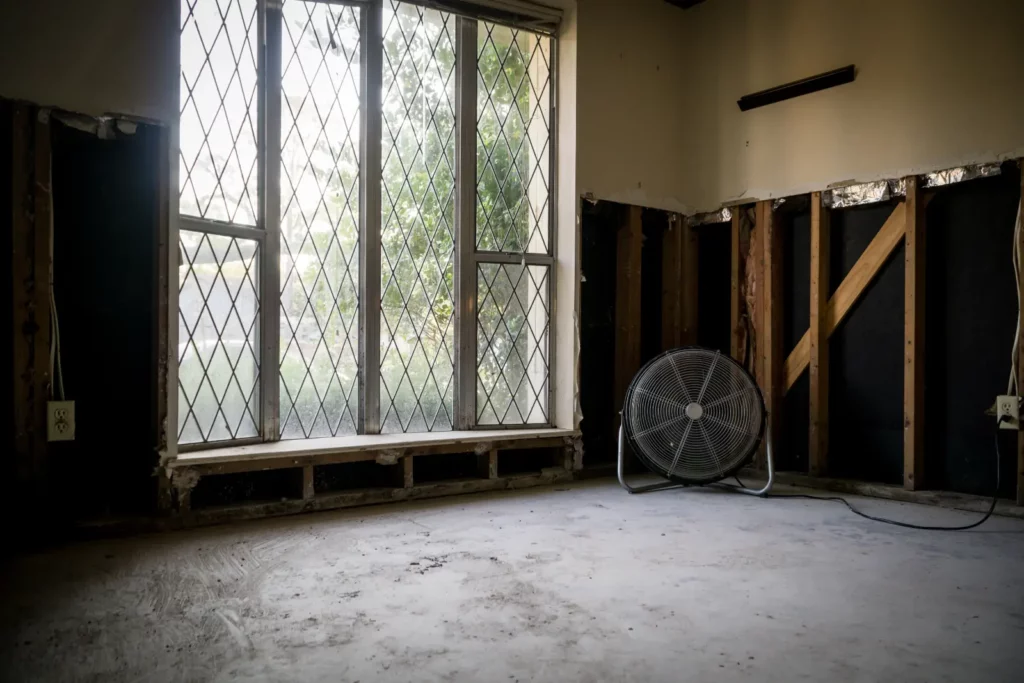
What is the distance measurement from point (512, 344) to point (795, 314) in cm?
187

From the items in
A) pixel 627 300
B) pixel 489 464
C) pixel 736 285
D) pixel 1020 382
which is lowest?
pixel 489 464

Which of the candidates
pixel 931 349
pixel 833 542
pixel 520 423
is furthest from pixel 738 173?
pixel 833 542

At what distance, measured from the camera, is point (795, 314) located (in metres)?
4.62

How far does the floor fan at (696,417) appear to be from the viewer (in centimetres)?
386

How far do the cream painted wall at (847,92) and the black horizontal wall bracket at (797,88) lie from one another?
46 millimetres

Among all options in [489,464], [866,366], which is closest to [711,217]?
[866,366]

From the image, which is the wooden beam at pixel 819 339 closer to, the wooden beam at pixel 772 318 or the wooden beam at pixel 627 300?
the wooden beam at pixel 772 318

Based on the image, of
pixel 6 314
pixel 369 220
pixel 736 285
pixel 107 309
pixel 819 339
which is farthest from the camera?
pixel 736 285

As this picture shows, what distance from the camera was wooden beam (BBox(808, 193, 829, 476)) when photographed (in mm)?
4344

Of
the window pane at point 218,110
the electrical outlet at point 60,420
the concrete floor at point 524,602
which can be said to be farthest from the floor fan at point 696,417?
the electrical outlet at point 60,420

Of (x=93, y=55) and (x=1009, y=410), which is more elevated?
(x=93, y=55)

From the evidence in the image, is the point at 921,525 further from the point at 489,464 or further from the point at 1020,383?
the point at 489,464

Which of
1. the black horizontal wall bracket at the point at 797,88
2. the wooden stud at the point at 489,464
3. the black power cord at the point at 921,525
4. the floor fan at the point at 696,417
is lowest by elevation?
the black power cord at the point at 921,525

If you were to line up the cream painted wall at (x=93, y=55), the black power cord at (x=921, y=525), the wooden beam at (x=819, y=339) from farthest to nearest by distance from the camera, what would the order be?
the wooden beam at (x=819, y=339) < the black power cord at (x=921, y=525) < the cream painted wall at (x=93, y=55)
